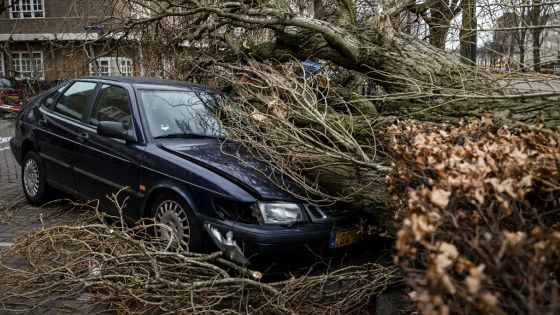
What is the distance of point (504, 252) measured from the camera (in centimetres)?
180

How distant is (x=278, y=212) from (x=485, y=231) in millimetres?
2150

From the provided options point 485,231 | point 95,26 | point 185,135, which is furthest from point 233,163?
point 95,26

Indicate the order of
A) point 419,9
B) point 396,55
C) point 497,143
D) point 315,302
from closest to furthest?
point 497,143 → point 315,302 → point 396,55 → point 419,9

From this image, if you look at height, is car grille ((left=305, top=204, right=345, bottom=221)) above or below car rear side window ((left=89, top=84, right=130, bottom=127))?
below

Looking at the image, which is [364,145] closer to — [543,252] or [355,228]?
[355,228]

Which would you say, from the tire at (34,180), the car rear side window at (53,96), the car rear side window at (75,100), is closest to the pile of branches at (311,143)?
the car rear side window at (75,100)

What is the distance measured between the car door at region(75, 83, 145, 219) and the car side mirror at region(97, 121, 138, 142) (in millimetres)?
50

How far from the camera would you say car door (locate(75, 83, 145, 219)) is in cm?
469

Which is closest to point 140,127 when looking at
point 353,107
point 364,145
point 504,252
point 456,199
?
point 364,145

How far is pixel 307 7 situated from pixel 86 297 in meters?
7.76

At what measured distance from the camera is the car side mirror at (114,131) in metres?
4.75

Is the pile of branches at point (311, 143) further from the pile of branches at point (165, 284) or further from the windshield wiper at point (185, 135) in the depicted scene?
the pile of branches at point (165, 284)

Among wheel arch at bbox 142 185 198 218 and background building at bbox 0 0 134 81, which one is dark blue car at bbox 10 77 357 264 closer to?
wheel arch at bbox 142 185 198 218

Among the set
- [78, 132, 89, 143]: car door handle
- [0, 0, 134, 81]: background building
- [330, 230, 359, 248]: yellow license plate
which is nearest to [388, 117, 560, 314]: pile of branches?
[330, 230, 359, 248]: yellow license plate
